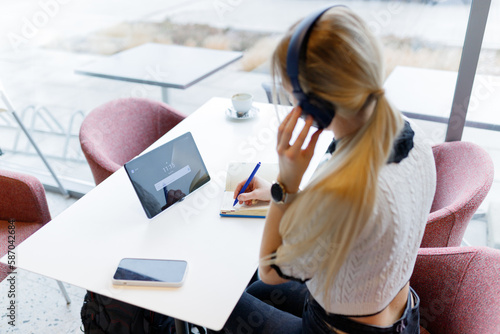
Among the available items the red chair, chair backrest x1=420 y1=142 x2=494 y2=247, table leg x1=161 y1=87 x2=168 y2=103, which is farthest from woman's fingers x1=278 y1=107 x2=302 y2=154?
table leg x1=161 y1=87 x2=168 y2=103

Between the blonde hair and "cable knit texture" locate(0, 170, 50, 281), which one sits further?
"cable knit texture" locate(0, 170, 50, 281)

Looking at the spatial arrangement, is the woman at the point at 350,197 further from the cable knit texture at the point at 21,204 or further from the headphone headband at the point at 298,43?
the cable knit texture at the point at 21,204

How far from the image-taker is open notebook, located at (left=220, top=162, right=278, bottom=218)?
49.2 inches

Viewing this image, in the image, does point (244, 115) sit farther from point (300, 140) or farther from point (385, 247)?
point (385, 247)

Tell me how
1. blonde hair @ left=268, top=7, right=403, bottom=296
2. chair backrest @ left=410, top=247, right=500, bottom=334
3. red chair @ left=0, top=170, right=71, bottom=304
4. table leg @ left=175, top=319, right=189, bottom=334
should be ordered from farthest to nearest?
1. red chair @ left=0, top=170, right=71, bottom=304
2. table leg @ left=175, top=319, right=189, bottom=334
3. chair backrest @ left=410, top=247, right=500, bottom=334
4. blonde hair @ left=268, top=7, right=403, bottom=296

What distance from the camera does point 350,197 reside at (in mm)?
738

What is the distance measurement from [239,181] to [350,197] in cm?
68

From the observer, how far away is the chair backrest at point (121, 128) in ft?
5.69

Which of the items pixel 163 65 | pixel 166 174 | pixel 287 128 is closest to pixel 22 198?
pixel 166 174

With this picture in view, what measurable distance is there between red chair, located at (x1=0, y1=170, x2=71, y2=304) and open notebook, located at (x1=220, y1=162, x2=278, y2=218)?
83cm

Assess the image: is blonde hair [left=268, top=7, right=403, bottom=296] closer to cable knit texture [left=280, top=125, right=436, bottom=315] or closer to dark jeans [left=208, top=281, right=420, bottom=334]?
cable knit texture [left=280, top=125, right=436, bottom=315]

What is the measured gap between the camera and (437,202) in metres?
1.50

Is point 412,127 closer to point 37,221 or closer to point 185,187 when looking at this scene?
point 185,187

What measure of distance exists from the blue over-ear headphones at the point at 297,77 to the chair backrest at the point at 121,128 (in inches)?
43.4
